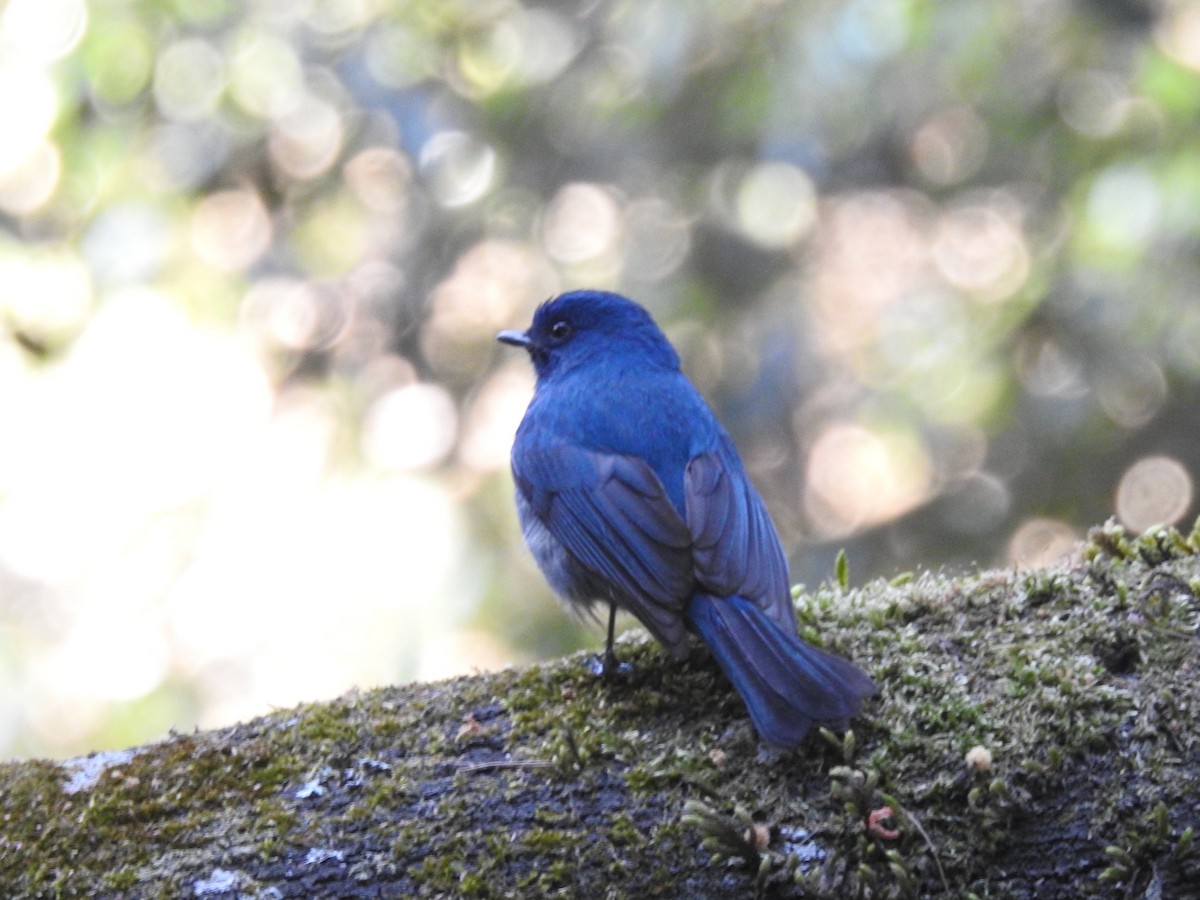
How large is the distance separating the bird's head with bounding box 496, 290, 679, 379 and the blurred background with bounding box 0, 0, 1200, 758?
1422 mm

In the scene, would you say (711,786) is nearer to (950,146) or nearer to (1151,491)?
(1151,491)

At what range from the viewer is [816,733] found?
8.69 feet

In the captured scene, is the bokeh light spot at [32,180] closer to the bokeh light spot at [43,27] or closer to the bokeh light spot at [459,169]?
the bokeh light spot at [43,27]

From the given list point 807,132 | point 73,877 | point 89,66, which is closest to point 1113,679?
point 73,877

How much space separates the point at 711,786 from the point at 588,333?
7.70 ft

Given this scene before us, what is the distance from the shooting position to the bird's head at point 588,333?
179 inches

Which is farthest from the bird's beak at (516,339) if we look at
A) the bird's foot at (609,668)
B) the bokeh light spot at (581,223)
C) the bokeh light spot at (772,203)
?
the bokeh light spot at (772,203)

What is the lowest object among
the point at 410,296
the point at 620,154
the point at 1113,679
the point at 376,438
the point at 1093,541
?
the point at 1113,679

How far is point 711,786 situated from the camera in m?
2.58

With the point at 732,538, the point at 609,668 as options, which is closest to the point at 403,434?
the point at 732,538

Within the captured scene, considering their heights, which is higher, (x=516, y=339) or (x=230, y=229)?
(x=230, y=229)

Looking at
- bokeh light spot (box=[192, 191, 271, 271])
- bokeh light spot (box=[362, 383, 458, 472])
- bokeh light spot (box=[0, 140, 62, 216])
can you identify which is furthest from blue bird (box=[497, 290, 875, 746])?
bokeh light spot (box=[0, 140, 62, 216])

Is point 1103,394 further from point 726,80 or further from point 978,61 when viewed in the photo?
point 726,80

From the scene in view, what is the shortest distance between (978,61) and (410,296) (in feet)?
9.77
